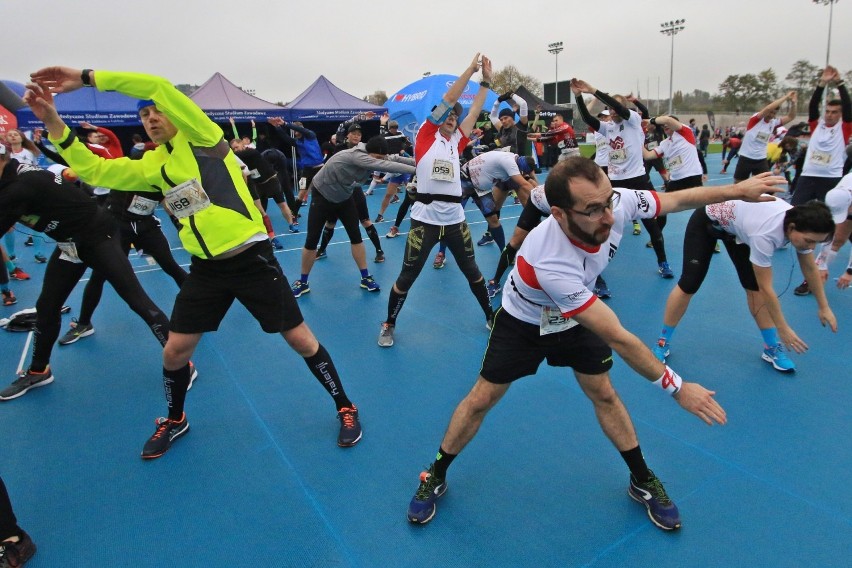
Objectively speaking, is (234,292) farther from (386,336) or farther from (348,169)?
(348,169)

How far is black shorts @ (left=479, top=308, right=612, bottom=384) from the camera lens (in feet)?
7.54

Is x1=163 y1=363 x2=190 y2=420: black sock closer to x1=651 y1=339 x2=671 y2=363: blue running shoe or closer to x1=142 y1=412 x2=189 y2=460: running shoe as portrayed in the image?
x1=142 y1=412 x2=189 y2=460: running shoe

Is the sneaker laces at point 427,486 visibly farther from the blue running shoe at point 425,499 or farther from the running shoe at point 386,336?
the running shoe at point 386,336

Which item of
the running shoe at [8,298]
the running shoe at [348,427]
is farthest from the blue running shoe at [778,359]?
the running shoe at [8,298]

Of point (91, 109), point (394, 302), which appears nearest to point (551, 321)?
point (394, 302)

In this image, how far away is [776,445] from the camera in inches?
117

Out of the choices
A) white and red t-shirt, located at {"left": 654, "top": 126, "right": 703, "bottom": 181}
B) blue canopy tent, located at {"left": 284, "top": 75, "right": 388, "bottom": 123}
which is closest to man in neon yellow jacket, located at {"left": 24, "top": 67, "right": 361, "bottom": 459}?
white and red t-shirt, located at {"left": 654, "top": 126, "right": 703, "bottom": 181}

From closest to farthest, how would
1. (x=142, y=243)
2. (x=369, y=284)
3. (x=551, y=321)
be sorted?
(x=551, y=321) < (x=142, y=243) < (x=369, y=284)

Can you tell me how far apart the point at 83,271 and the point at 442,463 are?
3.02m

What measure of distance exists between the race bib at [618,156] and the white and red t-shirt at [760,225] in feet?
9.44

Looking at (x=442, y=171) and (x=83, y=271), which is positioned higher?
(x=442, y=171)

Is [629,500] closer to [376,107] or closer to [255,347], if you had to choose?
[255,347]

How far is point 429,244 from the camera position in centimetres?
435

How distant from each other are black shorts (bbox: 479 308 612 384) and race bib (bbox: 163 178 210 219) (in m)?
1.69
